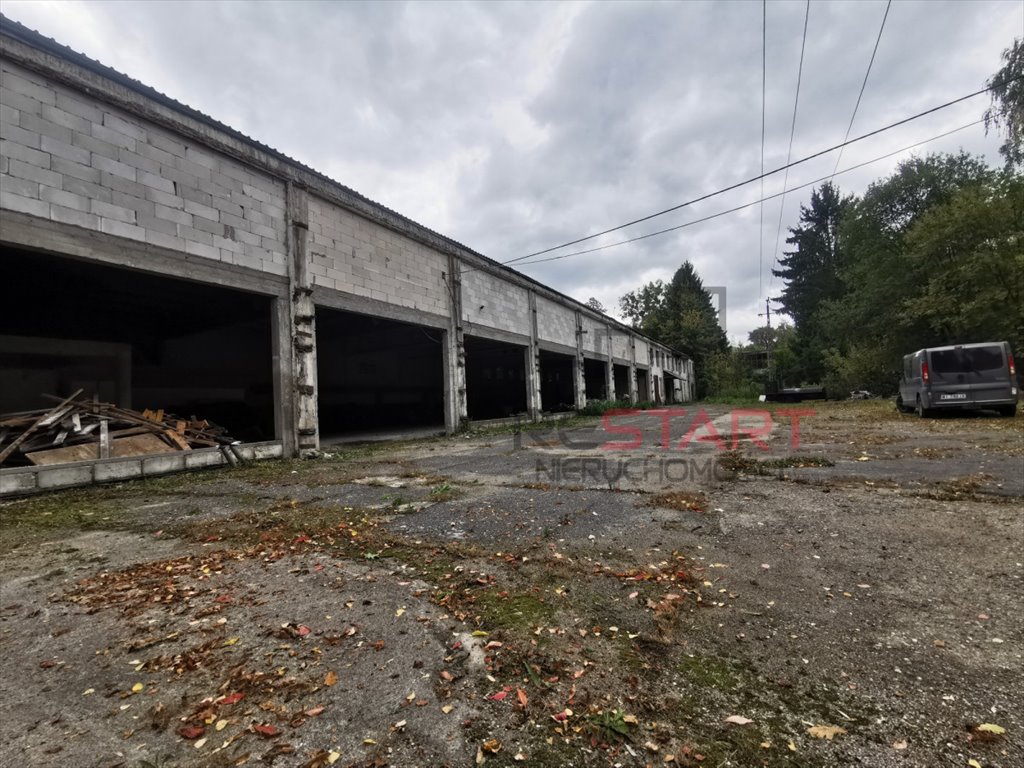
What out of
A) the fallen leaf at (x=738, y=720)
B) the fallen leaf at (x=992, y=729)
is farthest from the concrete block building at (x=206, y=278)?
the fallen leaf at (x=992, y=729)

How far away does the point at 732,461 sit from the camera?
6.20 m

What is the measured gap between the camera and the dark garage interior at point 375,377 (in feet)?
53.2

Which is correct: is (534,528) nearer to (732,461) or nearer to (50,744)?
(50,744)

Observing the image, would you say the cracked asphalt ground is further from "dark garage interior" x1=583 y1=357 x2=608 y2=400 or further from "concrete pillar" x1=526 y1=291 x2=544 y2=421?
"dark garage interior" x1=583 y1=357 x2=608 y2=400

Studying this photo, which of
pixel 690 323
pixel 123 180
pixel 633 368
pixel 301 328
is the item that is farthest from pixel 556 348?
pixel 690 323

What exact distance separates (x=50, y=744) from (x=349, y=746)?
97 cm

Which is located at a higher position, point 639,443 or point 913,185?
point 913,185

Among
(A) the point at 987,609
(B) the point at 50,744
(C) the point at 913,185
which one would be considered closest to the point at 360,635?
(B) the point at 50,744

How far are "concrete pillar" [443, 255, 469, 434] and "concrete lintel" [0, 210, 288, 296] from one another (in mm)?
5610

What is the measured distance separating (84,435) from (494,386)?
20.2 m

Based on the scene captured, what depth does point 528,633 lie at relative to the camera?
1.96 metres

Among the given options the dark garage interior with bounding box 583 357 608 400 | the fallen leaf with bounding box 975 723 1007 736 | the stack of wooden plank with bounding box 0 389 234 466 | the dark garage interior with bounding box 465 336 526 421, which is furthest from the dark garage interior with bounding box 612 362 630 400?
the fallen leaf with bounding box 975 723 1007 736

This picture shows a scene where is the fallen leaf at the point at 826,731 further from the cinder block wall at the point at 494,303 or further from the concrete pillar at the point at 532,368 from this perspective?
the concrete pillar at the point at 532,368

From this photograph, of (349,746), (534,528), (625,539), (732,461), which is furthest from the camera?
(732,461)
